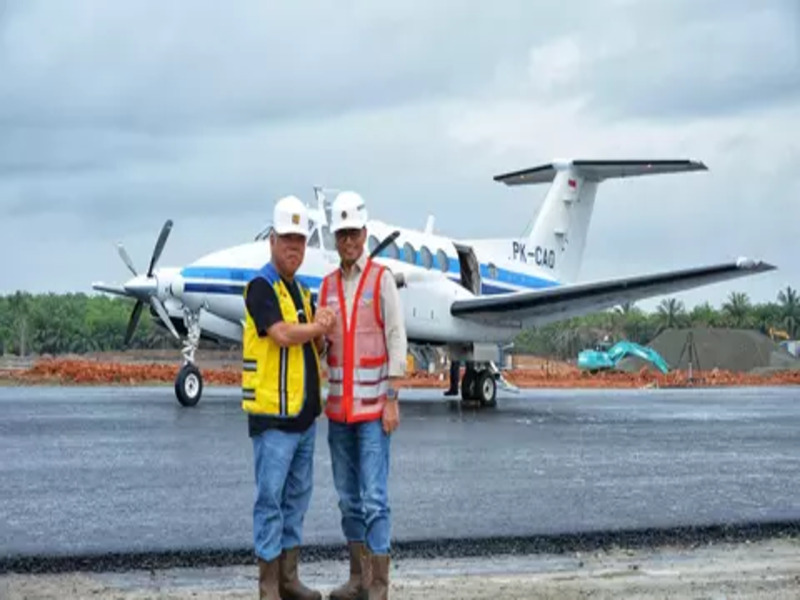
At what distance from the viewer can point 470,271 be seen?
85.0 feet

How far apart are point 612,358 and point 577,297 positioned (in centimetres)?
3647

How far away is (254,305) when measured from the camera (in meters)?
6.64

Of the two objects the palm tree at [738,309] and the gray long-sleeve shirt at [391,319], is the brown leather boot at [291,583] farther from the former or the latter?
the palm tree at [738,309]

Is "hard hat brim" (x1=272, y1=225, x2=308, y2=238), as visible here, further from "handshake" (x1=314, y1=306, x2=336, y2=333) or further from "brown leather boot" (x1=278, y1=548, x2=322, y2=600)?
"brown leather boot" (x1=278, y1=548, x2=322, y2=600)

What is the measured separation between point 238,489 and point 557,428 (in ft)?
27.2

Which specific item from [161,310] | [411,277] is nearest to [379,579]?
[161,310]

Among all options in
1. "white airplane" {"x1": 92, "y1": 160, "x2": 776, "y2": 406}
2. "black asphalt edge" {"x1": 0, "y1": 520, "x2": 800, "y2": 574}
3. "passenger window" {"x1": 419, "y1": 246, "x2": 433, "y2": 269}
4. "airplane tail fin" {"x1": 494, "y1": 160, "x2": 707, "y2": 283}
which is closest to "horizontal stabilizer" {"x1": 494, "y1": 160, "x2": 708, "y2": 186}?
"airplane tail fin" {"x1": 494, "y1": 160, "x2": 707, "y2": 283}

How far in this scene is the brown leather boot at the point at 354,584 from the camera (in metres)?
6.63

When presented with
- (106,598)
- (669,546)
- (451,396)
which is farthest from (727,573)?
(451,396)

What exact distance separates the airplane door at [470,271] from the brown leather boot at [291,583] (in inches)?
759

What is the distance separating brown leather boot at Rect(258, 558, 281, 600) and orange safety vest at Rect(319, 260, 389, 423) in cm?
88

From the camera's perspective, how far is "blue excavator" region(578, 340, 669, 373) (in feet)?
192

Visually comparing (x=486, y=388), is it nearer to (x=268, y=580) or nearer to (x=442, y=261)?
(x=442, y=261)

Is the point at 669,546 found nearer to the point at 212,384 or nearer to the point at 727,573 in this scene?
the point at 727,573
